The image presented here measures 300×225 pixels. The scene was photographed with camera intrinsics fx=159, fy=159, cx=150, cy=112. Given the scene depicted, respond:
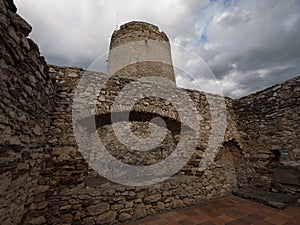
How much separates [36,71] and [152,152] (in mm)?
4507

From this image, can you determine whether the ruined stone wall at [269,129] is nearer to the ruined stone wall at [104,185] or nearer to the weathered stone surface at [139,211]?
the ruined stone wall at [104,185]

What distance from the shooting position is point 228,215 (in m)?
2.70

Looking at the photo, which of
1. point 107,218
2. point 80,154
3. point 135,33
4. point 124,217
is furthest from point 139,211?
point 135,33

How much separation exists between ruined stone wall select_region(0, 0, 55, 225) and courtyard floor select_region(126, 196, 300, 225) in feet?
5.44

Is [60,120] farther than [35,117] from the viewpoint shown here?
Yes

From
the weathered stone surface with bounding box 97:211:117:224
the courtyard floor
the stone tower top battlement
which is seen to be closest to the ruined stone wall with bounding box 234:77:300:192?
the courtyard floor

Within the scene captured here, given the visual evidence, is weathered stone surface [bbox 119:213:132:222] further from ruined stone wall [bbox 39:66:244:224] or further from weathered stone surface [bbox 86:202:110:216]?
weathered stone surface [bbox 86:202:110:216]

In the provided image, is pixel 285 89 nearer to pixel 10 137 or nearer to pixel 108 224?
pixel 108 224

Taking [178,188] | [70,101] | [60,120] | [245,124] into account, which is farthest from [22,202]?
[245,124]

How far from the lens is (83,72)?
287 cm

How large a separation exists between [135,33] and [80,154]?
7452 millimetres

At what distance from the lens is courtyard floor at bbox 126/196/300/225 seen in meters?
2.48

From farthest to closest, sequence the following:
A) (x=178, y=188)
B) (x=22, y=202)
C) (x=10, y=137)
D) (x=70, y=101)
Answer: (x=178, y=188)
(x=70, y=101)
(x=22, y=202)
(x=10, y=137)

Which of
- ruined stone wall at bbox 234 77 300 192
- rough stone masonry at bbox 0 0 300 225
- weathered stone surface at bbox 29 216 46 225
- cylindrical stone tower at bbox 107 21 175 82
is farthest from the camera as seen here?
cylindrical stone tower at bbox 107 21 175 82
